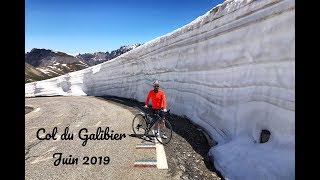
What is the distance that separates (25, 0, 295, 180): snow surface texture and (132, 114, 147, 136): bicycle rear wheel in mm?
2180

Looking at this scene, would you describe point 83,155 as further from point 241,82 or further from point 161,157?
point 241,82

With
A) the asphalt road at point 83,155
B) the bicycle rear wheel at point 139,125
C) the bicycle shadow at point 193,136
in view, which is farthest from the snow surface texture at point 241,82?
the bicycle rear wheel at point 139,125

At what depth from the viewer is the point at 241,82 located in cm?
1038

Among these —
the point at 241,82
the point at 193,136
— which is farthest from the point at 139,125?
the point at 241,82

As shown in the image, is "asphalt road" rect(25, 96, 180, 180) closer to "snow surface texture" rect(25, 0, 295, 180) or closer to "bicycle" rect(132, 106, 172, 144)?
"bicycle" rect(132, 106, 172, 144)

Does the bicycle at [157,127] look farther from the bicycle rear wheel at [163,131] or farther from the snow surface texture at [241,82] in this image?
the snow surface texture at [241,82]

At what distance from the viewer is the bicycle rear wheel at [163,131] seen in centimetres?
1084

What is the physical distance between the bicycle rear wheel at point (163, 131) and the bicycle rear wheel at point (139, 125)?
751mm

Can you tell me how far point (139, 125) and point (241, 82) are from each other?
3823 millimetres

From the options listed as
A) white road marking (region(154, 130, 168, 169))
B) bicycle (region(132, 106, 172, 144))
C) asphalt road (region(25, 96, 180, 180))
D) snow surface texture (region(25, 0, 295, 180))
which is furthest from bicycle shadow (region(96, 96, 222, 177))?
asphalt road (region(25, 96, 180, 180))

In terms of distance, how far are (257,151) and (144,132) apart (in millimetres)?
5242

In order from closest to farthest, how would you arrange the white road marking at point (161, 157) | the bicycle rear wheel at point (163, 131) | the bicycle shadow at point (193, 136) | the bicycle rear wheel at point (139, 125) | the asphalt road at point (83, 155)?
the asphalt road at point (83, 155) → the white road marking at point (161, 157) → the bicycle shadow at point (193, 136) → the bicycle rear wheel at point (163, 131) → the bicycle rear wheel at point (139, 125)
